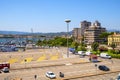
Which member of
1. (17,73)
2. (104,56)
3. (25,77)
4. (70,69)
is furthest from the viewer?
(104,56)

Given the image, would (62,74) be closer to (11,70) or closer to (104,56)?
(11,70)

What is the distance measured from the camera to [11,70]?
4559 cm

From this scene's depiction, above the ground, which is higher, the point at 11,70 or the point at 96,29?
the point at 96,29

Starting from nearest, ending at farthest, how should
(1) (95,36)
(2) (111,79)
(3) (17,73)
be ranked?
(2) (111,79), (3) (17,73), (1) (95,36)

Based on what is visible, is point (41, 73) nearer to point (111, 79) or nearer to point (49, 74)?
point (49, 74)

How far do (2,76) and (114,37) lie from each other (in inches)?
3854

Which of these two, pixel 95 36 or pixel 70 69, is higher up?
pixel 95 36

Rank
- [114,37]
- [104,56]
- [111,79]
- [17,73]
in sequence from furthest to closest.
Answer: [114,37] < [104,56] < [17,73] < [111,79]

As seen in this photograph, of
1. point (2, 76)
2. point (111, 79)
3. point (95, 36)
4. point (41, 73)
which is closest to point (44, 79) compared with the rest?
point (41, 73)

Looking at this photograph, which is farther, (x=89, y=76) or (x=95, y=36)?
(x=95, y=36)

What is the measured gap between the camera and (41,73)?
43.2 meters

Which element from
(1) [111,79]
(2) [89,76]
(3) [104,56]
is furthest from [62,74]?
(3) [104,56]

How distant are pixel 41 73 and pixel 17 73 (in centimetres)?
483

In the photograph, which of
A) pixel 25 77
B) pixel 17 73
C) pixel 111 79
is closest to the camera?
pixel 111 79
